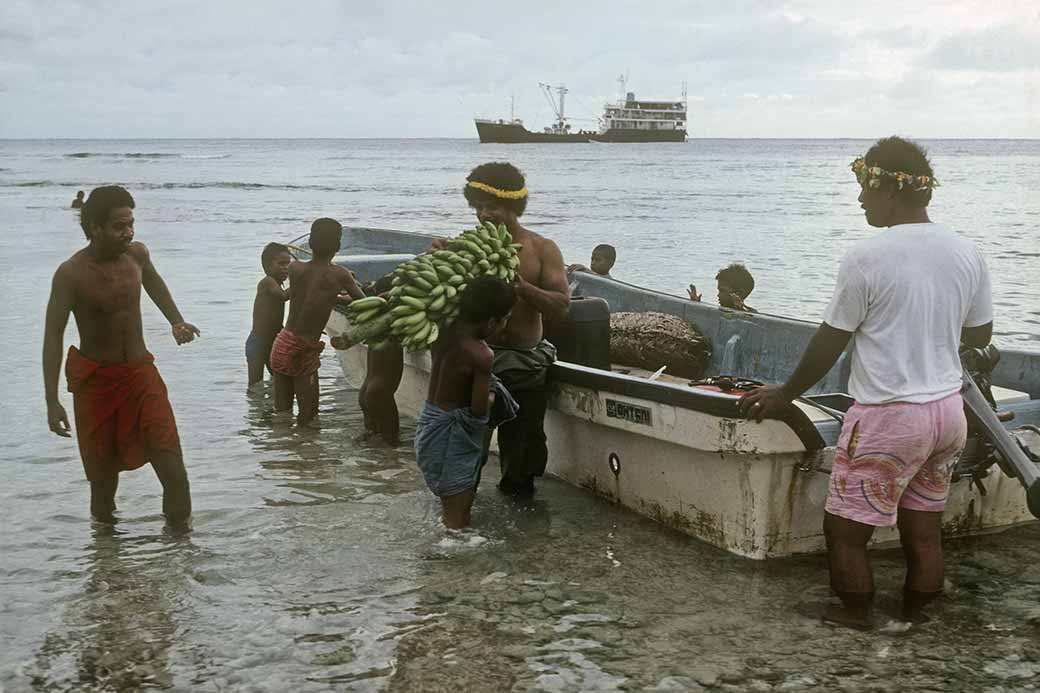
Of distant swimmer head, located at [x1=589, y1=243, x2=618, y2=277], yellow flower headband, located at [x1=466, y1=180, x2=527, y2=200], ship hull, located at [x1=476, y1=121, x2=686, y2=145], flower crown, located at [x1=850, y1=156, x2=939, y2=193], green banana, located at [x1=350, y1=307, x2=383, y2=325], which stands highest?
ship hull, located at [x1=476, y1=121, x2=686, y2=145]

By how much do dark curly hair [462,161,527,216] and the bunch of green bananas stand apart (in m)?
0.14

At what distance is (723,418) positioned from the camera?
491 centimetres

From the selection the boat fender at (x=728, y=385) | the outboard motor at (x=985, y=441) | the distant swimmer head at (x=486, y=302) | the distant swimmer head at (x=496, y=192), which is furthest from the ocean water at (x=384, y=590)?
the distant swimmer head at (x=496, y=192)

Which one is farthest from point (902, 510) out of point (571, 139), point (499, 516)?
point (571, 139)

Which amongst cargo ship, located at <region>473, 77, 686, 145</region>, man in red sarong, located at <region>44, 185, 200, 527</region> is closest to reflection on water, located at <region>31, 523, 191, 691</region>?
man in red sarong, located at <region>44, 185, 200, 527</region>

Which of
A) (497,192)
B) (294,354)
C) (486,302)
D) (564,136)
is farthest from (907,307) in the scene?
(564,136)

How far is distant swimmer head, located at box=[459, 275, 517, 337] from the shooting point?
202 inches

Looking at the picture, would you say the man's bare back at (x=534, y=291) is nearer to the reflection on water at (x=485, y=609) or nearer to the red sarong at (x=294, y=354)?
the reflection on water at (x=485, y=609)

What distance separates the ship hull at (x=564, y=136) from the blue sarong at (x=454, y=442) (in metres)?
112

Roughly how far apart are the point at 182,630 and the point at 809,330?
4.03 meters

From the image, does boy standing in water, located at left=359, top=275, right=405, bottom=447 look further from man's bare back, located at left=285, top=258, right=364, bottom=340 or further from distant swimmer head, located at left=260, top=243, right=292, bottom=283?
distant swimmer head, located at left=260, top=243, right=292, bottom=283

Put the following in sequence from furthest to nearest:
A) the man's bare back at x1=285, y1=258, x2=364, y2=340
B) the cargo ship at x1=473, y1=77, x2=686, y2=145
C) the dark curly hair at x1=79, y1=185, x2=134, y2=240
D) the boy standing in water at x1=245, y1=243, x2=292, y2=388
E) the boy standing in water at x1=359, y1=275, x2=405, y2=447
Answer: the cargo ship at x1=473, y1=77, x2=686, y2=145 → the boy standing in water at x1=245, y1=243, x2=292, y2=388 → the man's bare back at x1=285, y1=258, x2=364, y2=340 → the boy standing in water at x1=359, y1=275, x2=405, y2=447 → the dark curly hair at x1=79, y1=185, x2=134, y2=240

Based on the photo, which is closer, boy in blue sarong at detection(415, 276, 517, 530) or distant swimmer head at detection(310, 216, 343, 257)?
boy in blue sarong at detection(415, 276, 517, 530)

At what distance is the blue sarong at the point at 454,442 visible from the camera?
5340 millimetres
